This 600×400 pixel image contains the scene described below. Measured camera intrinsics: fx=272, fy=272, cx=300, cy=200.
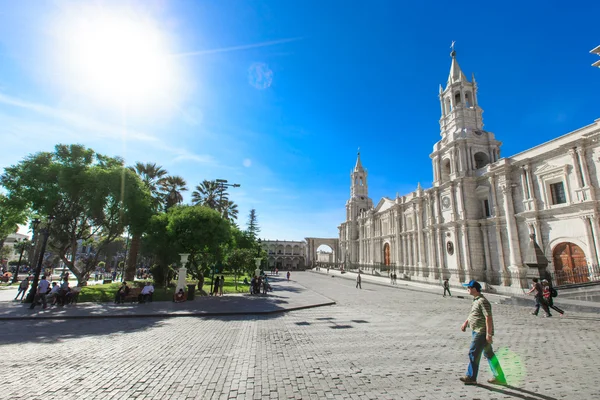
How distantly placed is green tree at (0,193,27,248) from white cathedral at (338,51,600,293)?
33.7m

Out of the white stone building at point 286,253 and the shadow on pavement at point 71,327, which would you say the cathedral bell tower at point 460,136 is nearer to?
the shadow on pavement at point 71,327

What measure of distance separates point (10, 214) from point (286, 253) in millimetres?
73860

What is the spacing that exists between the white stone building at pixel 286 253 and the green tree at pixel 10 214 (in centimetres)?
6508

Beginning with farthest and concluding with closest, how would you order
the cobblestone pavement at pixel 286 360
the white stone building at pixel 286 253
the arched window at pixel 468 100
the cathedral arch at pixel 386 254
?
the white stone building at pixel 286 253 → the cathedral arch at pixel 386 254 → the arched window at pixel 468 100 → the cobblestone pavement at pixel 286 360

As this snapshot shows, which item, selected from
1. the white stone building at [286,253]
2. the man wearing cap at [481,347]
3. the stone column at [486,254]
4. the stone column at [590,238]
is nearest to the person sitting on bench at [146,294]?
the man wearing cap at [481,347]

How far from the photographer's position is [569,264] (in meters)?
19.4

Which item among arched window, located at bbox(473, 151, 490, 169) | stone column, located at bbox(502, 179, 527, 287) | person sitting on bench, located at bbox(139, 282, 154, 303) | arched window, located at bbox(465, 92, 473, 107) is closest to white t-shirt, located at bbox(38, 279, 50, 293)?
person sitting on bench, located at bbox(139, 282, 154, 303)

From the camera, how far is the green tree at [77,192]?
16.9 m

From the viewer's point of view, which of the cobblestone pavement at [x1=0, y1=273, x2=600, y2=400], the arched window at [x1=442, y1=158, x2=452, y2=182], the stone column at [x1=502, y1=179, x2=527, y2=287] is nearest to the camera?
the cobblestone pavement at [x1=0, y1=273, x2=600, y2=400]

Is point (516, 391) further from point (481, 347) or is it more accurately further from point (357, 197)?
point (357, 197)

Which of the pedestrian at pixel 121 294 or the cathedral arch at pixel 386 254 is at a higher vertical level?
the cathedral arch at pixel 386 254

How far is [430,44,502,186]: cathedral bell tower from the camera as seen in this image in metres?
29.1

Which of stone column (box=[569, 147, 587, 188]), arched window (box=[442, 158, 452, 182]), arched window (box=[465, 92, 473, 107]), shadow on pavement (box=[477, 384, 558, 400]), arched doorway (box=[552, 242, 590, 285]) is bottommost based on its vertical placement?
shadow on pavement (box=[477, 384, 558, 400])

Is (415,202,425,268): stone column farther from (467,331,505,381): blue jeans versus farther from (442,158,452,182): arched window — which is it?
(467,331,505,381): blue jeans
